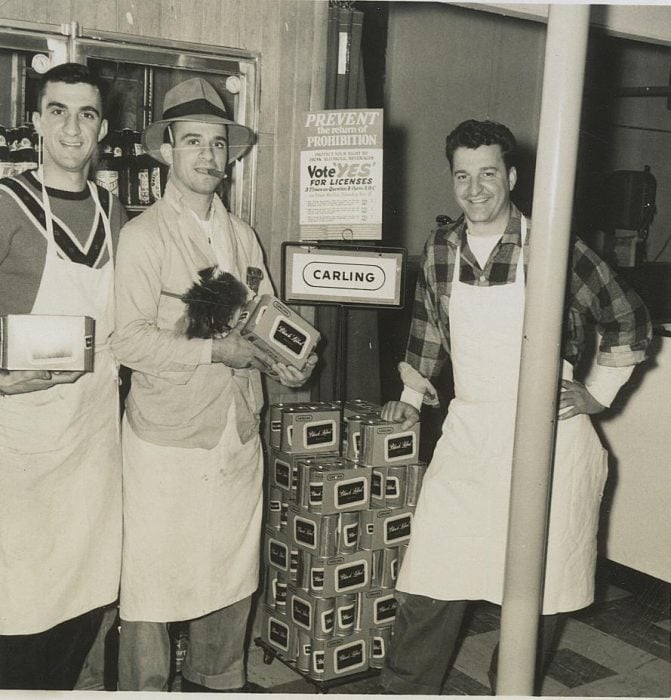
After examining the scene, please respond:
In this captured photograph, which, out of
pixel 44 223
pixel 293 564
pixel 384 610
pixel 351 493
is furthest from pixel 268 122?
pixel 384 610

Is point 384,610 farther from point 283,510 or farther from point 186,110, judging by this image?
point 186,110

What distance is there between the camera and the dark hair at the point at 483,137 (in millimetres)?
2520

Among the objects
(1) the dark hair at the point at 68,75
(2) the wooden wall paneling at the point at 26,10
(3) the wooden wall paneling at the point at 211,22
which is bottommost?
(1) the dark hair at the point at 68,75

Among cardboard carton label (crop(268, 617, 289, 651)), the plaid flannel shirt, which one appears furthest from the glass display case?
cardboard carton label (crop(268, 617, 289, 651))

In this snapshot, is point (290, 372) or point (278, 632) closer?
point (290, 372)

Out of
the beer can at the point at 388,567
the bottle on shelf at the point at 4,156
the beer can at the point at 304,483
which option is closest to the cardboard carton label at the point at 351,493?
the beer can at the point at 304,483

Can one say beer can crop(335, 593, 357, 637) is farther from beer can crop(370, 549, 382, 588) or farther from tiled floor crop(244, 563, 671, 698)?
tiled floor crop(244, 563, 671, 698)

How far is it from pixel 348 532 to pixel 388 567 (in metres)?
0.21

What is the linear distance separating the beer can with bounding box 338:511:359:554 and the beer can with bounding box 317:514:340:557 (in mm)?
16

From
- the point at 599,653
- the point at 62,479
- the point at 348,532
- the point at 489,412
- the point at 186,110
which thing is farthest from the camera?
the point at 599,653

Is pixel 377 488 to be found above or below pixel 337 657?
above

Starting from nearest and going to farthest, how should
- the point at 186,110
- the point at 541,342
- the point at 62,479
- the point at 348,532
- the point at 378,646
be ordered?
the point at 541,342 < the point at 62,479 < the point at 186,110 < the point at 348,532 < the point at 378,646

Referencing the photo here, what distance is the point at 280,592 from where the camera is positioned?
119 inches

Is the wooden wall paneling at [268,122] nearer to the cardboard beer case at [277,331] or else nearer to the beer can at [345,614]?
the cardboard beer case at [277,331]
